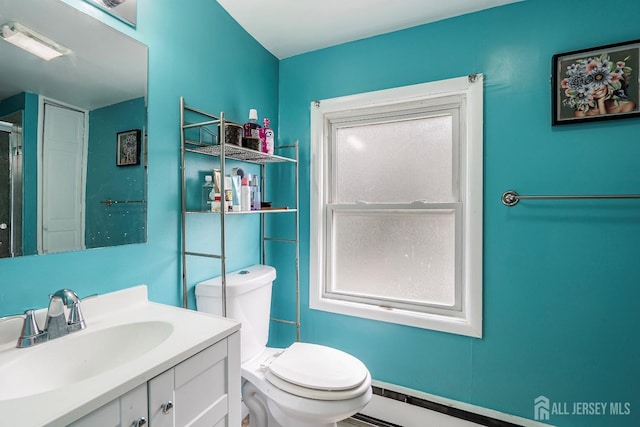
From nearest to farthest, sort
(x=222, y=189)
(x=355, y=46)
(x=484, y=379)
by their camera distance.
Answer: (x=222, y=189) < (x=484, y=379) < (x=355, y=46)

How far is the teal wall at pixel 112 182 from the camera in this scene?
958mm

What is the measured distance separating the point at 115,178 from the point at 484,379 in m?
1.83

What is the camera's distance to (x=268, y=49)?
1.80 meters

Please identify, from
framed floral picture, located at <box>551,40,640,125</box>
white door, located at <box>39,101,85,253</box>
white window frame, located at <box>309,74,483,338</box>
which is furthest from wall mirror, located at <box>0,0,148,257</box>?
framed floral picture, located at <box>551,40,640,125</box>

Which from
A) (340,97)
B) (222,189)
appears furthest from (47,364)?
(340,97)

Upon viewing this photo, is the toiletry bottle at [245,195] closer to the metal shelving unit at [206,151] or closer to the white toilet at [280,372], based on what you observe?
the metal shelving unit at [206,151]

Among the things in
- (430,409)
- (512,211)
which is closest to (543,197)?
(512,211)

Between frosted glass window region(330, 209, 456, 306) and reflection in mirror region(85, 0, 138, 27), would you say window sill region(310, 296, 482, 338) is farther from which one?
reflection in mirror region(85, 0, 138, 27)

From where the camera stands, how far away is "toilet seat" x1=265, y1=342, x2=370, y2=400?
43.9 inches

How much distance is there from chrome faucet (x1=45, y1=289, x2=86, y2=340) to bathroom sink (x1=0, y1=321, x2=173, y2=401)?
2cm

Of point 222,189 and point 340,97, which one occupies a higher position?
point 340,97

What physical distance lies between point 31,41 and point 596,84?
204 cm

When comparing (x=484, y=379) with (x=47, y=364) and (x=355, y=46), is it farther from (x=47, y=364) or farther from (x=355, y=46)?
(x=355, y=46)

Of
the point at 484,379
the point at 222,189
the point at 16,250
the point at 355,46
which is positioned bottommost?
the point at 484,379
